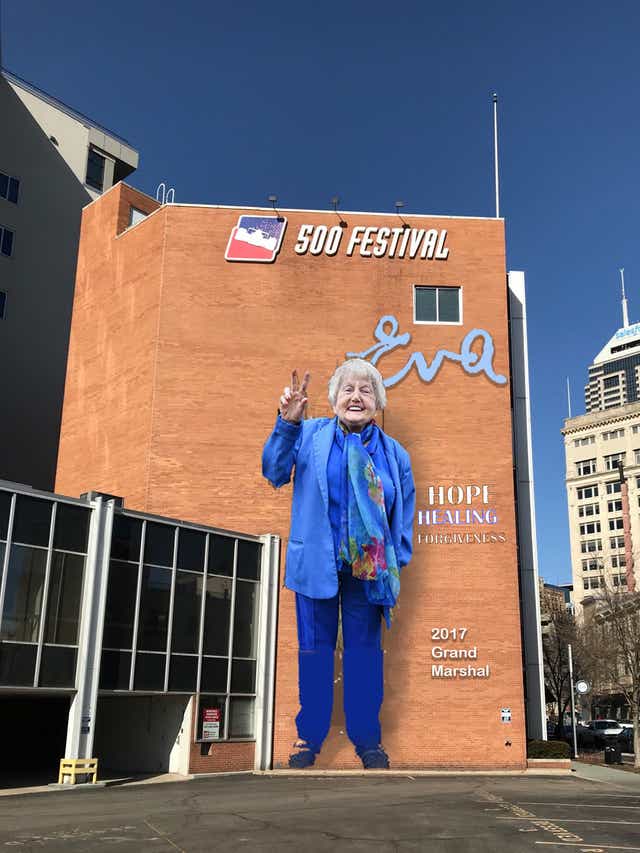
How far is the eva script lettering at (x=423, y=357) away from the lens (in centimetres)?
3750

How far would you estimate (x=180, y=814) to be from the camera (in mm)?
19562

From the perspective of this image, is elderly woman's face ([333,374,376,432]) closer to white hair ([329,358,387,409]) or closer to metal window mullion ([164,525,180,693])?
white hair ([329,358,387,409])

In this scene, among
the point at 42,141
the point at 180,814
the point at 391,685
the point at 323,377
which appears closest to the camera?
the point at 180,814

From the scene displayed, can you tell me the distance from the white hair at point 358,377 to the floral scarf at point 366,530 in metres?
2.56

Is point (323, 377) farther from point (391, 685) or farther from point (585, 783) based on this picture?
point (585, 783)

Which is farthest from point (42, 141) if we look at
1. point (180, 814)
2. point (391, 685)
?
point (180, 814)

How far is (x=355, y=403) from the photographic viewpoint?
35.3m

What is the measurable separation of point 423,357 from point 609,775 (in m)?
18.5

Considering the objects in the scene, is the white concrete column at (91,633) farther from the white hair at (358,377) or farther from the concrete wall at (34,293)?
the concrete wall at (34,293)

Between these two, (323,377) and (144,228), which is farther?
(144,228)

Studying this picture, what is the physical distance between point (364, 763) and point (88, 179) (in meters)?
42.3

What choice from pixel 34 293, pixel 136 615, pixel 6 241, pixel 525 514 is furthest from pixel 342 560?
pixel 6 241

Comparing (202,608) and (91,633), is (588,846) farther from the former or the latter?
(202,608)

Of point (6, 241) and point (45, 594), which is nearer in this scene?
point (45, 594)
